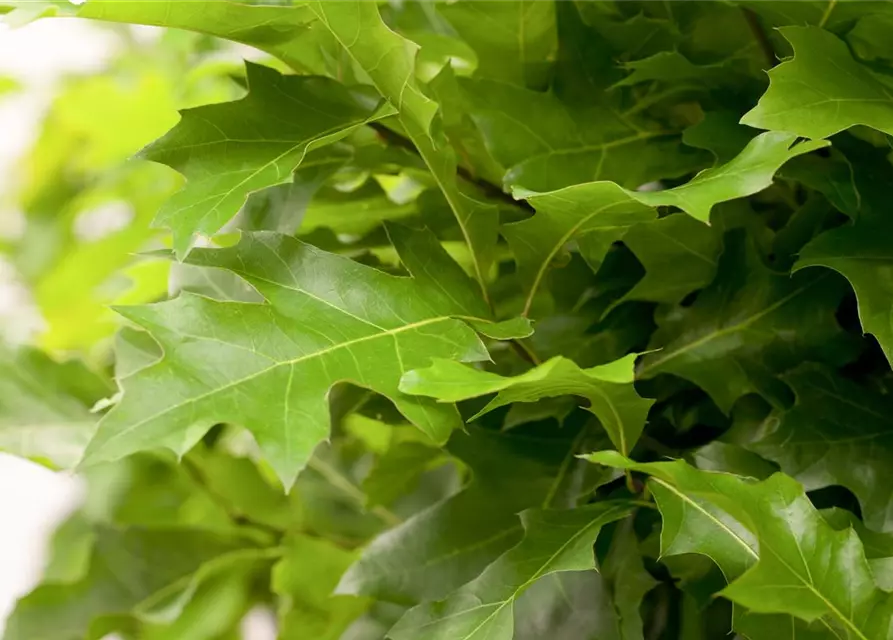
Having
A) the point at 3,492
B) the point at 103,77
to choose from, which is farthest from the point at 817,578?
the point at 3,492

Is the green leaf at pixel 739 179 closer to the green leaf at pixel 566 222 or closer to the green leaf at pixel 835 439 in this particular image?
the green leaf at pixel 566 222

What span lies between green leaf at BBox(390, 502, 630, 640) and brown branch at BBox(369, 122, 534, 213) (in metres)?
0.18

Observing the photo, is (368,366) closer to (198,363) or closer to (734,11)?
(198,363)

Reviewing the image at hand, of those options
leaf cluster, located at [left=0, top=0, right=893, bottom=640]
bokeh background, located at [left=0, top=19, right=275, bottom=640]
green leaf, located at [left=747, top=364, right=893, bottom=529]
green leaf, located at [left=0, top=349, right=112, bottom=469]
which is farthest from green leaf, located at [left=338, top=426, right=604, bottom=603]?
bokeh background, located at [left=0, top=19, right=275, bottom=640]

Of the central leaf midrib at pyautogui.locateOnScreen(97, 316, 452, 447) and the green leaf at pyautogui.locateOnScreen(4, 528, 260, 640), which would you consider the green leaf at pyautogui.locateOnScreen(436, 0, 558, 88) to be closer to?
the central leaf midrib at pyautogui.locateOnScreen(97, 316, 452, 447)

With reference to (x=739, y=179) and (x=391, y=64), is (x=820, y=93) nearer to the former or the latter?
(x=739, y=179)

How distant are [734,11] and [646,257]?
148mm

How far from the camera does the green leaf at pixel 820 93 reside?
1.28 feet

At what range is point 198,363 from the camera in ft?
1.31

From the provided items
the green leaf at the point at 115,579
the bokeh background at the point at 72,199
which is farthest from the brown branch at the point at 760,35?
the green leaf at the point at 115,579

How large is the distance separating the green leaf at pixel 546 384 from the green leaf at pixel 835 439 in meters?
0.09

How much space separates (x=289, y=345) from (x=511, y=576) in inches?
5.8

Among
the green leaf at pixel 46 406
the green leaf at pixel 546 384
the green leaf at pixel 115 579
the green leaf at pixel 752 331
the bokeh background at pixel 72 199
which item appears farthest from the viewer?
the bokeh background at pixel 72 199

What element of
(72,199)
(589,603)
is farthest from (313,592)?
(72,199)
